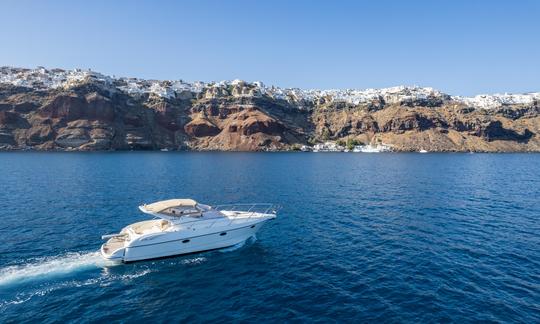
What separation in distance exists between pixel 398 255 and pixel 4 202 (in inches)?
2165

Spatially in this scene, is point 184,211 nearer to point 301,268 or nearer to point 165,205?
point 165,205

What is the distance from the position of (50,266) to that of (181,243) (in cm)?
1035

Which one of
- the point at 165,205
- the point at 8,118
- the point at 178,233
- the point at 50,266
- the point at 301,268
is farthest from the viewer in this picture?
the point at 8,118

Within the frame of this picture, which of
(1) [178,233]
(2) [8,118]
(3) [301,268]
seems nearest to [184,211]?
(1) [178,233]

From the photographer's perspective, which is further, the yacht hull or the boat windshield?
the boat windshield

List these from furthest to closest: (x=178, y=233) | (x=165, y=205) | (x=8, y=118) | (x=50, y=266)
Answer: (x=8, y=118) < (x=165, y=205) < (x=178, y=233) < (x=50, y=266)

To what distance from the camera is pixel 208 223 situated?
3166cm

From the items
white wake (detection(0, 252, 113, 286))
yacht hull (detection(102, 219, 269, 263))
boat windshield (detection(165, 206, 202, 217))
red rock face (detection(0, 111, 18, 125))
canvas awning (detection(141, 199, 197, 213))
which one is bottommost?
white wake (detection(0, 252, 113, 286))

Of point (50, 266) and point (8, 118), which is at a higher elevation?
point (8, 118)

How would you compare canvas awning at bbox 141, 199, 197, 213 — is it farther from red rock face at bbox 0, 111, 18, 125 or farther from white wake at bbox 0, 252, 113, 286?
red rock face at bbox 0, 111, 18, 125

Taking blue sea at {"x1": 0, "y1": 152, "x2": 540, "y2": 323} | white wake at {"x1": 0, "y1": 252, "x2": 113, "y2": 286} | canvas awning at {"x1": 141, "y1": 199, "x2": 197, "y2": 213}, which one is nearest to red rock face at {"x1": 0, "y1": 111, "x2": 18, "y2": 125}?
blue sea at {"x1": 0, "y1": 152, "x2": 540, "y2": 323}

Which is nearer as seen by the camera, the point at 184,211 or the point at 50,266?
the point at 50,266

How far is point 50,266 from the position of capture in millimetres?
27547

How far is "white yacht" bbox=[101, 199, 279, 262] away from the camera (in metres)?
28.9
